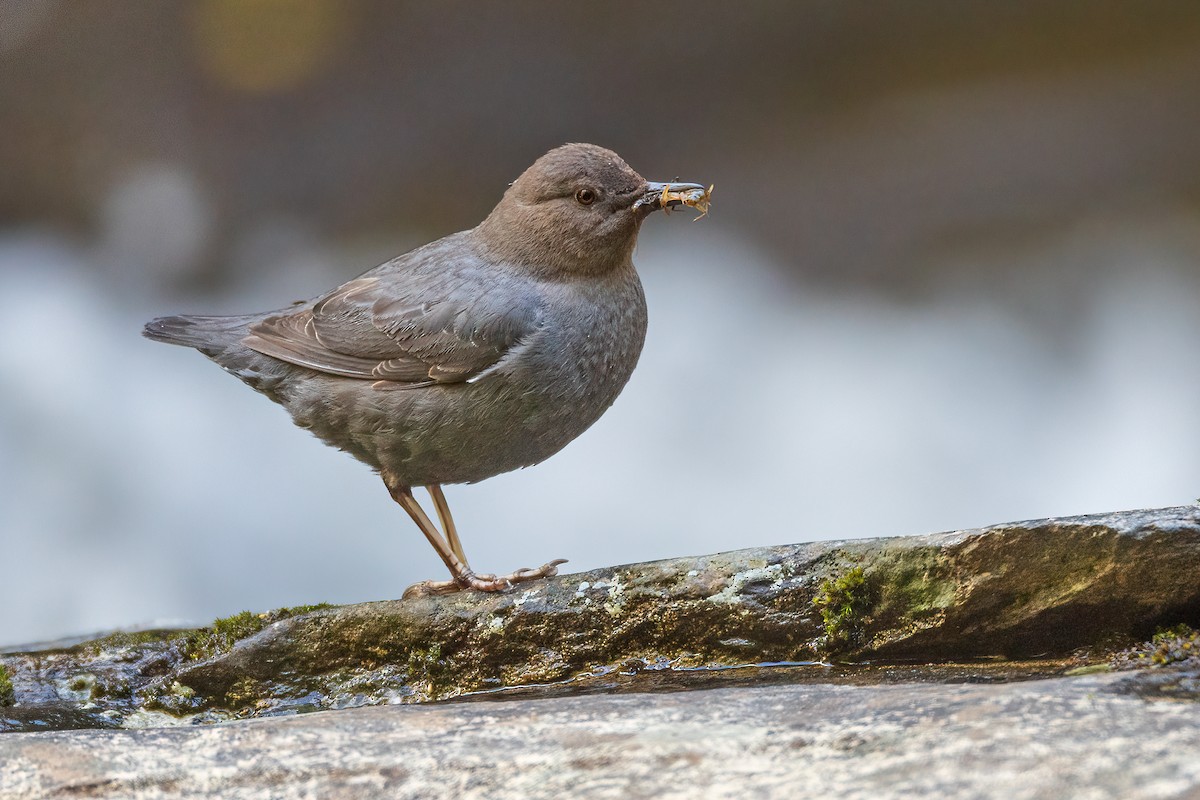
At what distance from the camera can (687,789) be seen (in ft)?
6.43

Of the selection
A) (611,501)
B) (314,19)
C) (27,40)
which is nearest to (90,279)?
(27,40)

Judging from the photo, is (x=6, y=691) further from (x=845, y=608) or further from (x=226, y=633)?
(x=845, y=608)

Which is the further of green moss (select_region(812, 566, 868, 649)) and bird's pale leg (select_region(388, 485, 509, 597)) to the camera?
bird's pale leg (select_region(388, 485, 509, 597))

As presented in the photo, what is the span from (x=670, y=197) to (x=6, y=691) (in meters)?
2.64

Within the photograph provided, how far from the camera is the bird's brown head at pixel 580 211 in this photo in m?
4.31

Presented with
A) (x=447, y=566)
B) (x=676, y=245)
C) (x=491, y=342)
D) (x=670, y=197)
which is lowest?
(x=447, y=566)

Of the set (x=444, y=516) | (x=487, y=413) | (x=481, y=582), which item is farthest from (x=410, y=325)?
(x=481, y=582)

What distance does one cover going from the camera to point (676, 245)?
8.25 meters

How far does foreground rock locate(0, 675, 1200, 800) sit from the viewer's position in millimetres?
1834

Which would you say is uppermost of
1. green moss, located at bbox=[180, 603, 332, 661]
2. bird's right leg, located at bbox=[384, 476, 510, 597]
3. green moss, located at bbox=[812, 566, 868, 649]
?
bird's right leg, located at bbox=[384, 476, 510, 597]

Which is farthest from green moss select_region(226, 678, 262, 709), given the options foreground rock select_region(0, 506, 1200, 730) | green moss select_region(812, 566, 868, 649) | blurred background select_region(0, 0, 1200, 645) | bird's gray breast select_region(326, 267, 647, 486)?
blurred background select_region(0, 0, 1200, 645)

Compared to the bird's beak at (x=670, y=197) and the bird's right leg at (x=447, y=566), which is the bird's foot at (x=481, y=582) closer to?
the bird's right leg at (x=447, y=566)

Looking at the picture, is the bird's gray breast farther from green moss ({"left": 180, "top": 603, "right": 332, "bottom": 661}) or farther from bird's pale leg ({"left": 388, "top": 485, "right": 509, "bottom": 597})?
green moss ({"left": 180, "top": 603, "right": 332, "bottom": 661})

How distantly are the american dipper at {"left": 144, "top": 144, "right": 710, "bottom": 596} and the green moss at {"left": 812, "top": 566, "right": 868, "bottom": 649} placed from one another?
1201mm
